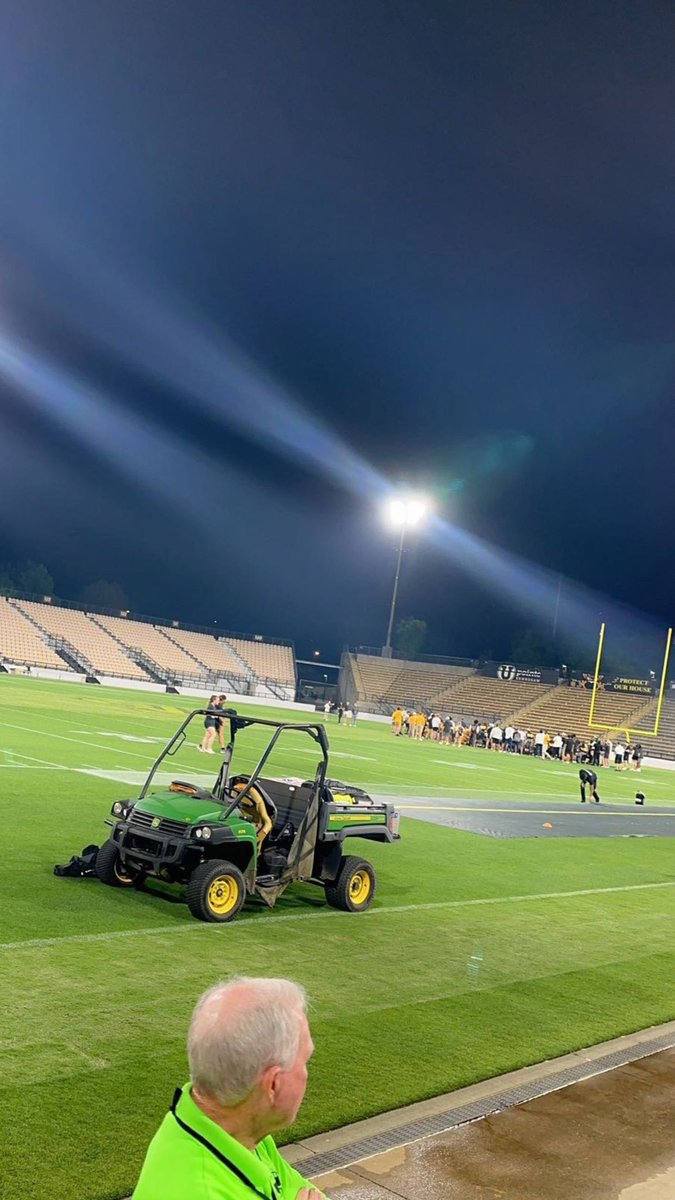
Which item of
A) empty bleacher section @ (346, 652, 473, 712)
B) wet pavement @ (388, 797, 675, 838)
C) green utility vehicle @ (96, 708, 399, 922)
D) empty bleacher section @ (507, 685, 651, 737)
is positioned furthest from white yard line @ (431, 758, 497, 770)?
empty bleacher section @ (346, 652, 473, 712)

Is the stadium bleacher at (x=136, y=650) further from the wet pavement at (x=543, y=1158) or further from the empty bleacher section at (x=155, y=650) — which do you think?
the wet pavement at (x=543, y=1158)

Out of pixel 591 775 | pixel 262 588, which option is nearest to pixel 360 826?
pixel 591 775

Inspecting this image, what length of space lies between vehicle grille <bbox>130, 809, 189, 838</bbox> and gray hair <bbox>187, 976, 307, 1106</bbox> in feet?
22.0

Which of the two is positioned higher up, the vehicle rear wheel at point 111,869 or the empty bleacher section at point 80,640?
the empty bleacher section at point 80,640

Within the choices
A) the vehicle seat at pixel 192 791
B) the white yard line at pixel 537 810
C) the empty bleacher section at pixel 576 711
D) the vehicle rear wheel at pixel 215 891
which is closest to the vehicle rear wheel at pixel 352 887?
the vehicle rear wheel at pixel 215 891

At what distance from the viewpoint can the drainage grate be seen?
195 inches

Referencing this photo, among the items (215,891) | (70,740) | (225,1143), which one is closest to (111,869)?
(215,891)

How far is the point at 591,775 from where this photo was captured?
26.4 meters

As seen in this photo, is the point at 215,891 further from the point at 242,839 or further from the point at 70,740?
the point at 70,740

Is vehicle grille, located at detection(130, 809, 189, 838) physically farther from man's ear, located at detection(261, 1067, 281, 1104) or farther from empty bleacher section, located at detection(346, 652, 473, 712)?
empty bleacher section, located at detection(346, 652, 473, 712)

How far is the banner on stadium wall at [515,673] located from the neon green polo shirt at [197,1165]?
240 ft

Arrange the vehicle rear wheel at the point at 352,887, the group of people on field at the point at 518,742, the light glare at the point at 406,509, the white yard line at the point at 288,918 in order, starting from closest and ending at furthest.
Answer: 1. the white yard line at the point at 288,918
2. the vehicle rear wheel at the point at 352,887
3. the group of people on field at the point at 518,742
4. the light glare at the point at 406,509

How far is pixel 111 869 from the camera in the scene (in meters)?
9.92

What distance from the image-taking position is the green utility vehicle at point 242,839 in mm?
9031
